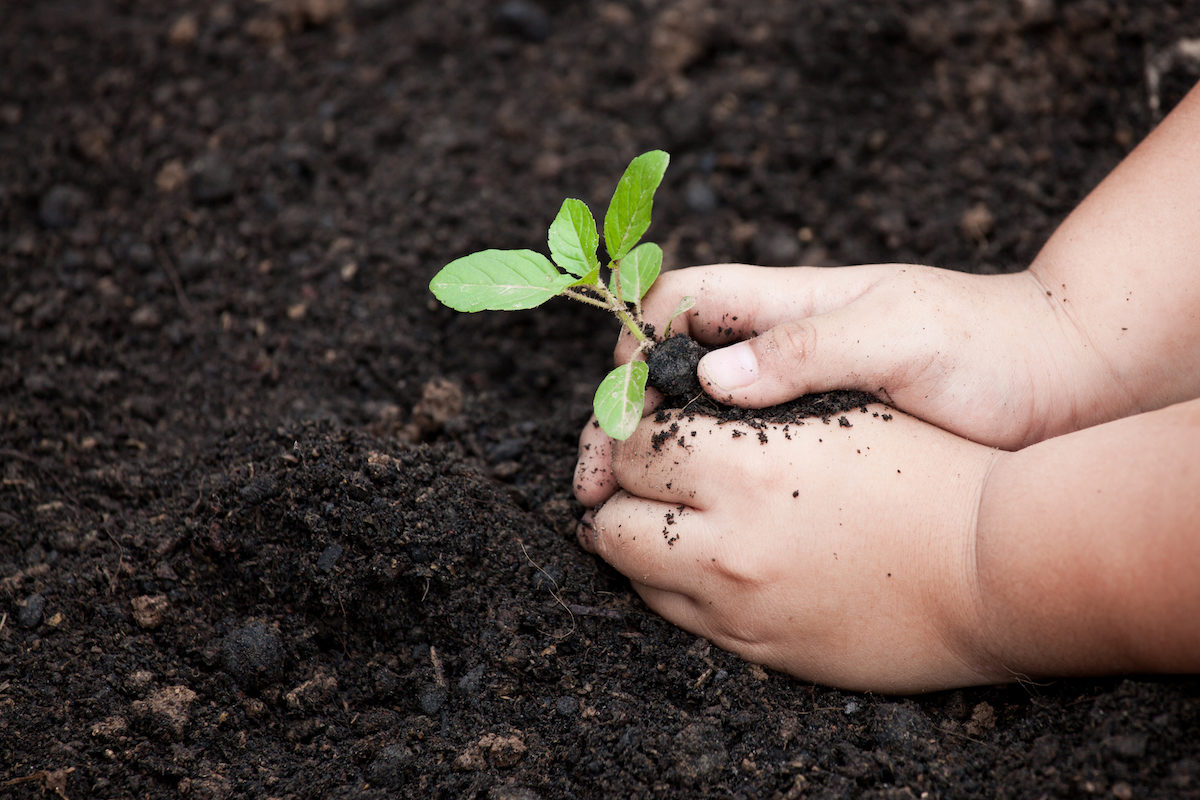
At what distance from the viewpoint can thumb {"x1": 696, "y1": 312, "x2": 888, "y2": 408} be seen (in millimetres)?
1527

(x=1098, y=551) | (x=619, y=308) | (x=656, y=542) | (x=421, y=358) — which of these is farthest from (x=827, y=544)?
(x=421, y=358)

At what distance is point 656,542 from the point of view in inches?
61.8

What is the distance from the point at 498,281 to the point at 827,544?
69cm

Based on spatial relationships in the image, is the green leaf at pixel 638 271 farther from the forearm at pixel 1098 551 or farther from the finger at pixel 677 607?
the forearm at pixel 1098 551

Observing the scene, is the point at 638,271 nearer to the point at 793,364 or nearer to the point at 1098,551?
the point at 793,364

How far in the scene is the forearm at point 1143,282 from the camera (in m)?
1.62

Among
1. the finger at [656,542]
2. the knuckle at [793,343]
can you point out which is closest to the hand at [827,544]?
the finger at [656,542]

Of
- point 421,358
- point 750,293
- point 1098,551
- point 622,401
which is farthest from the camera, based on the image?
point 421,358

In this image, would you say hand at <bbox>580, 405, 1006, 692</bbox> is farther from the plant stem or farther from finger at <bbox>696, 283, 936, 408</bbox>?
the plant stem

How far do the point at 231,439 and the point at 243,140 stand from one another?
109 cm

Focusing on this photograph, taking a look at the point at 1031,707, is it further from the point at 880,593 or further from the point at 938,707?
the point at 880,593

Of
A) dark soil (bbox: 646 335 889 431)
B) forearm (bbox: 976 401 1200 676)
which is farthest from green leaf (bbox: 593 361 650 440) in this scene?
forearm (bbox: 976 401 1200 676)

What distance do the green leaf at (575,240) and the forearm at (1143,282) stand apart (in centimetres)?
86

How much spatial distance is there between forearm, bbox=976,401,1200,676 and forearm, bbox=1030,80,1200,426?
297 mm
